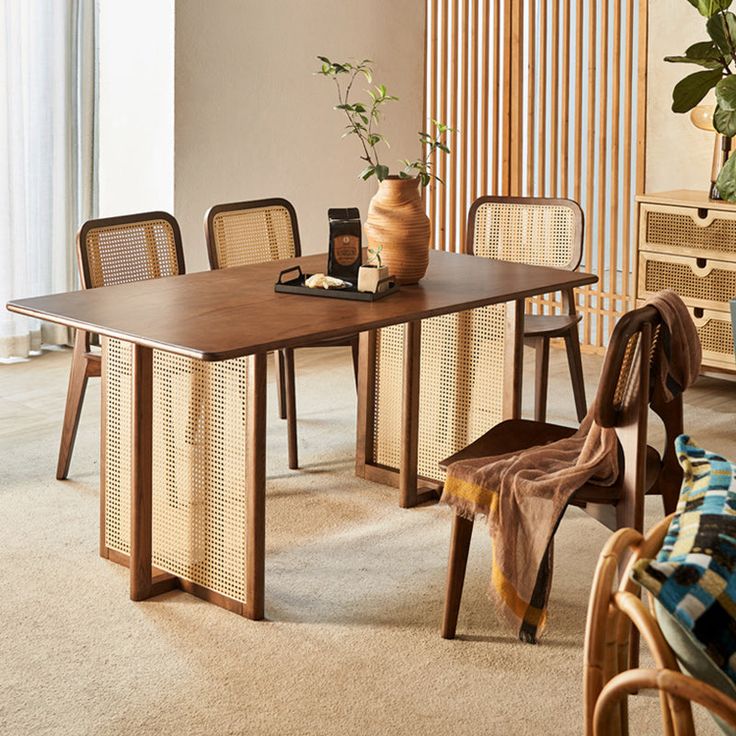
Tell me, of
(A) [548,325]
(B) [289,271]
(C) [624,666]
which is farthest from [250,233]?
(C) [624,666]

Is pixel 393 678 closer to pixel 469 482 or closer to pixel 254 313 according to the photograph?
pixel 469 482

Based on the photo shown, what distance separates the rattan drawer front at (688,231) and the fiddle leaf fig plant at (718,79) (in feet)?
2.91

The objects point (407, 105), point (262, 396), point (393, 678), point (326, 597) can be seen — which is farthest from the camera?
point (407, 105)

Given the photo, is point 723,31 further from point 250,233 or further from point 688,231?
point 250,233

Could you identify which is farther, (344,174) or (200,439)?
(344,174)

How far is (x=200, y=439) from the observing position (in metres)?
3.20

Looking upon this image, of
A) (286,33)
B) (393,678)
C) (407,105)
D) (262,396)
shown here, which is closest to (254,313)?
(262,396)

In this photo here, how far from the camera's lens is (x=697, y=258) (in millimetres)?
5195

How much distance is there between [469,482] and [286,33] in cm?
378

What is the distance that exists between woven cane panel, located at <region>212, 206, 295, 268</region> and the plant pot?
3.71 feet

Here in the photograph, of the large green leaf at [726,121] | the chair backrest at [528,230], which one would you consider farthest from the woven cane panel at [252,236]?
the large green leaf at [726,121]

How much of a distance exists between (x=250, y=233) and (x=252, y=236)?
15mm

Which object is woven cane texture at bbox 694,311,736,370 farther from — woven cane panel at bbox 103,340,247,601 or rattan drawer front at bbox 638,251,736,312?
woven cane panel at bbox 103,340,247,601

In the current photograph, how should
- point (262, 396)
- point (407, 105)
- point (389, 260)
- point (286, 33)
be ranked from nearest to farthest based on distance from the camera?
point (262, 396) → point (389, 260) → point (286, 33) → point (407, 105)
